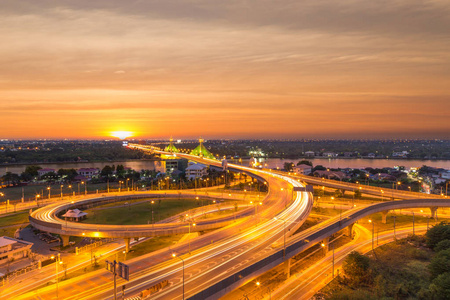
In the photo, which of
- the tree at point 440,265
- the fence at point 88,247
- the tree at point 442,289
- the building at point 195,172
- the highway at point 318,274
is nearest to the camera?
the tree at point 442,289

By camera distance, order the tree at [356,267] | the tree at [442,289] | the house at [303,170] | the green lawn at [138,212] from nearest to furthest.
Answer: the tree at [442,289]
the tree at [356,267]
the green lawn at [138,212]
the house at [303,170]

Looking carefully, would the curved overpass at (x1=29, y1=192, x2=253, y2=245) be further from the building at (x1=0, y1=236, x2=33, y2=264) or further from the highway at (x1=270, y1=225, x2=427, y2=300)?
the highway at (x1=270, y1=225, x2=427, y2=300)

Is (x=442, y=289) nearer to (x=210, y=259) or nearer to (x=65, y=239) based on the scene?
(x=210, y=259)

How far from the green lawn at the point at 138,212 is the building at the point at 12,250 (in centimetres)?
1080

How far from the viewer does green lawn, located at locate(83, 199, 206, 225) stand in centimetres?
3909

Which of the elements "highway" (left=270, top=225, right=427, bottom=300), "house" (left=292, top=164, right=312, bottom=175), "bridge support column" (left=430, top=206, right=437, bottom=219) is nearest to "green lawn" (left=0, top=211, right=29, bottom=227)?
"highway" (left=270, top=225, right=427, bottom=300)

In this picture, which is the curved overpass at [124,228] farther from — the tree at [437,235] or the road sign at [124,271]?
the tree at [437,235]

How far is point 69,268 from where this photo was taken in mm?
24516

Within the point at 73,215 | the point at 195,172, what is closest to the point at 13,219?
the point at 73,215

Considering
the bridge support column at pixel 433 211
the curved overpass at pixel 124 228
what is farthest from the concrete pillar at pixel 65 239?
the bridge support column at pixel 433 211

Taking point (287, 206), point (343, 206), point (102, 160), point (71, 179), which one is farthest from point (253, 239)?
point (102, 160)

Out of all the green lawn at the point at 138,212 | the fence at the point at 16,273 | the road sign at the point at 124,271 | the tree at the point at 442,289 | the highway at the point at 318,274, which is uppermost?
the road sign at the point at 124,271

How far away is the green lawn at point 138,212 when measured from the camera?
3909 cm

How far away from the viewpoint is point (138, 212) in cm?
4344
